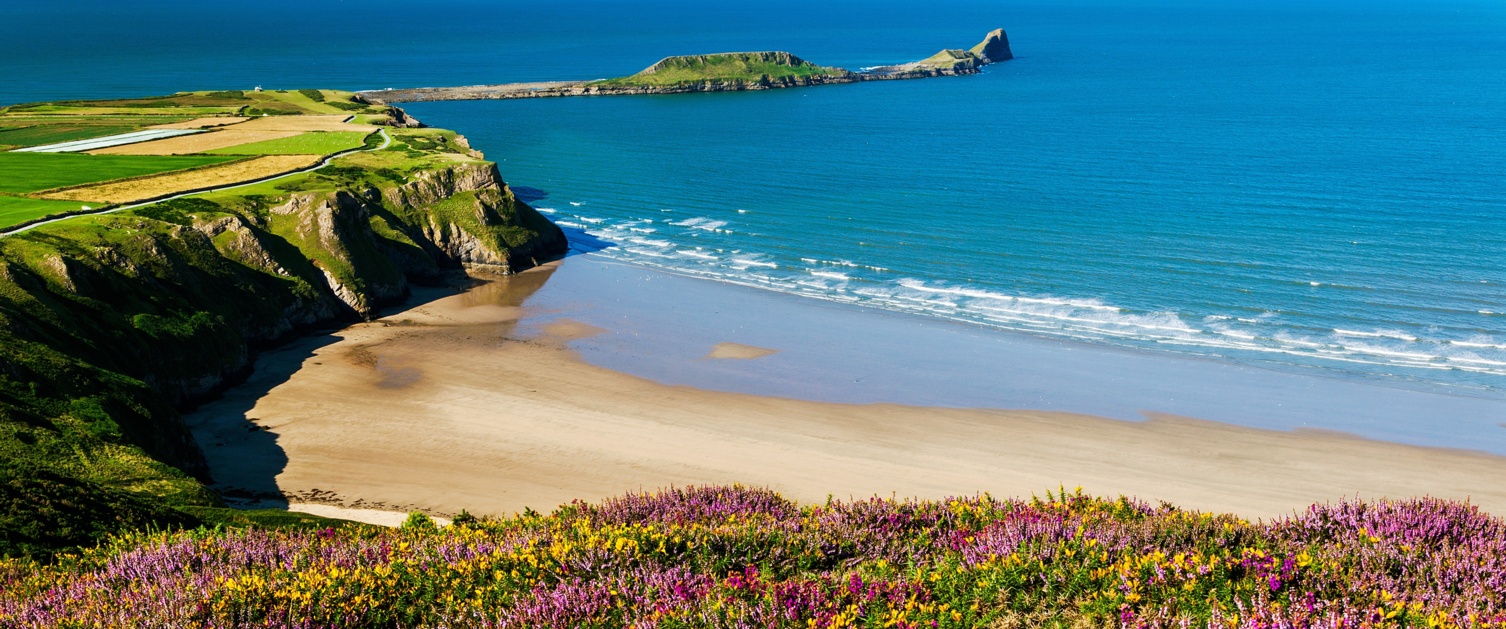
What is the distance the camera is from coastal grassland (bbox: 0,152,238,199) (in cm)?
4828

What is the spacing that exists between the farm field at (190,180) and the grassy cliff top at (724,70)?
3594 inches

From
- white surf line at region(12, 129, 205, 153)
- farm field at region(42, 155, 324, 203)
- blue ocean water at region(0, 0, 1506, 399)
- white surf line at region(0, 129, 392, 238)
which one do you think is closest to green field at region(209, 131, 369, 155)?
white surf line at region(0, 129, 392, 238)

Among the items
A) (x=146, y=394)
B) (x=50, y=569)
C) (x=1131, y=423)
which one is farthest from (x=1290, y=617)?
(x=146, y=394)

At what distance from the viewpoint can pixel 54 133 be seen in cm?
6956

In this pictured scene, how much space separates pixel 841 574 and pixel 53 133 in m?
74.7

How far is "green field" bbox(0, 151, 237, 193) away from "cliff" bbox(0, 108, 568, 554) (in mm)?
7752

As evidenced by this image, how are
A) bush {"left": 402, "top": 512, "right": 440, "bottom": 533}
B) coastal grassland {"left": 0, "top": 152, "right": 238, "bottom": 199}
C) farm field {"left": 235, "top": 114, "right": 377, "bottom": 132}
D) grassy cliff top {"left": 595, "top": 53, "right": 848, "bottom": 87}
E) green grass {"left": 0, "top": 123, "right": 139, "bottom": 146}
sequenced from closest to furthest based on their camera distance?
bush {"left": 402, "top": 512, "right": 440, "bottom": 533}
coastal grassland {"left": 0, "top": 152, "right": 238, "bottom": 199}
green grass {"left": 0, "top": 123, "right": 139, "bottom": 146}
farm field {"left": 235, "top": 114, "right": 377, "bottom": 132}
grassy cliff top {"left": 595, "top": 53, "right": 848, "bottom": 87}

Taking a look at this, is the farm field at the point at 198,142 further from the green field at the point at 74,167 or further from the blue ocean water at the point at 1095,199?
the blue ocean water at the point at 1095,199

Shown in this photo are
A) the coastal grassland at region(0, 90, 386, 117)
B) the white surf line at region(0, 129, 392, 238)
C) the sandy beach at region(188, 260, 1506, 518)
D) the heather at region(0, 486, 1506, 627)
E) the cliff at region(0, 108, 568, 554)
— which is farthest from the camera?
the coastal grassland at region(0, 90, 386, 117)

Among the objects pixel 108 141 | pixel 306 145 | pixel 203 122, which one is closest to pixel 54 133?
pixel 108 141

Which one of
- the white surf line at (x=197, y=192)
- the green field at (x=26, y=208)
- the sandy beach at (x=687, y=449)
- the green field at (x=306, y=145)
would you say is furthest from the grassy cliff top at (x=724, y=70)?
the sandy beach at (x=687, y=449)

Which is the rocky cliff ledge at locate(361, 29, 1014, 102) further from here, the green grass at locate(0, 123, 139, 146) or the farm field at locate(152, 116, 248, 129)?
the green grass at locate(0, 123, 139, 146)

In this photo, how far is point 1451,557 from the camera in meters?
12.3

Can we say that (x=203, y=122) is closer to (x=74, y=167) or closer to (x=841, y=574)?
(x=74, y=167)
